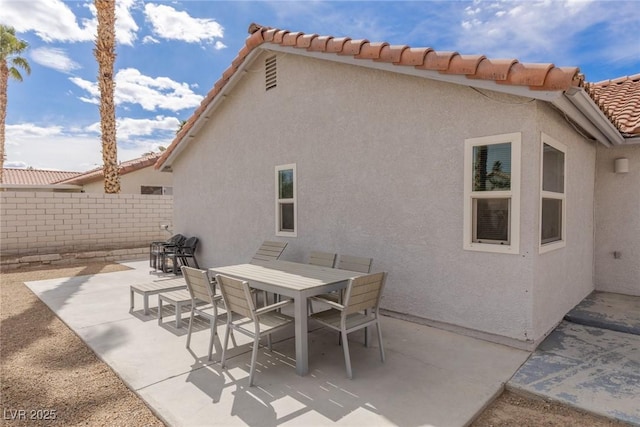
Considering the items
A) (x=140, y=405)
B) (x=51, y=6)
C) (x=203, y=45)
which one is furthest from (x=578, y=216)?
(x=51, y=6)

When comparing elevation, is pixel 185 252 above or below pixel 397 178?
below

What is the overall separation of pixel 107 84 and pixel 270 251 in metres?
11.2

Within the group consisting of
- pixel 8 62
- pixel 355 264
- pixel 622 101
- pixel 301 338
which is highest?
pixel 8 62

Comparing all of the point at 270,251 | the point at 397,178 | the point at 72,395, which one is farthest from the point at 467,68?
the point at 72,395

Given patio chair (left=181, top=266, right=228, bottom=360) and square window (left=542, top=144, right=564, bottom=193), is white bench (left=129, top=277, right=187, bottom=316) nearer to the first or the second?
patio chair (left=181, top=266, right=228, bottom=360)

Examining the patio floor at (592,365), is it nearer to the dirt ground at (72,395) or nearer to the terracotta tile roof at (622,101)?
the dirt ground at (72,395)

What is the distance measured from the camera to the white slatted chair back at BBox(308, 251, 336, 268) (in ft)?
20.5

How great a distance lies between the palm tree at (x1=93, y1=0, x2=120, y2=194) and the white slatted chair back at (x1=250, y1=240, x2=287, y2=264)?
10310 mm

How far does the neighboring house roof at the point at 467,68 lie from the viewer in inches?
164

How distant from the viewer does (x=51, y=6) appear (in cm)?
1000

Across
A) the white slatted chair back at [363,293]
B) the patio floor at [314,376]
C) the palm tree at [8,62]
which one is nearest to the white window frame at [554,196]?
the patio floor at [314,376]

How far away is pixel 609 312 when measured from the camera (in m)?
6.07

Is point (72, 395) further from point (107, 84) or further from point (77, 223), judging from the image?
point (107, 84)

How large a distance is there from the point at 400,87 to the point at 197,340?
5237 mm
